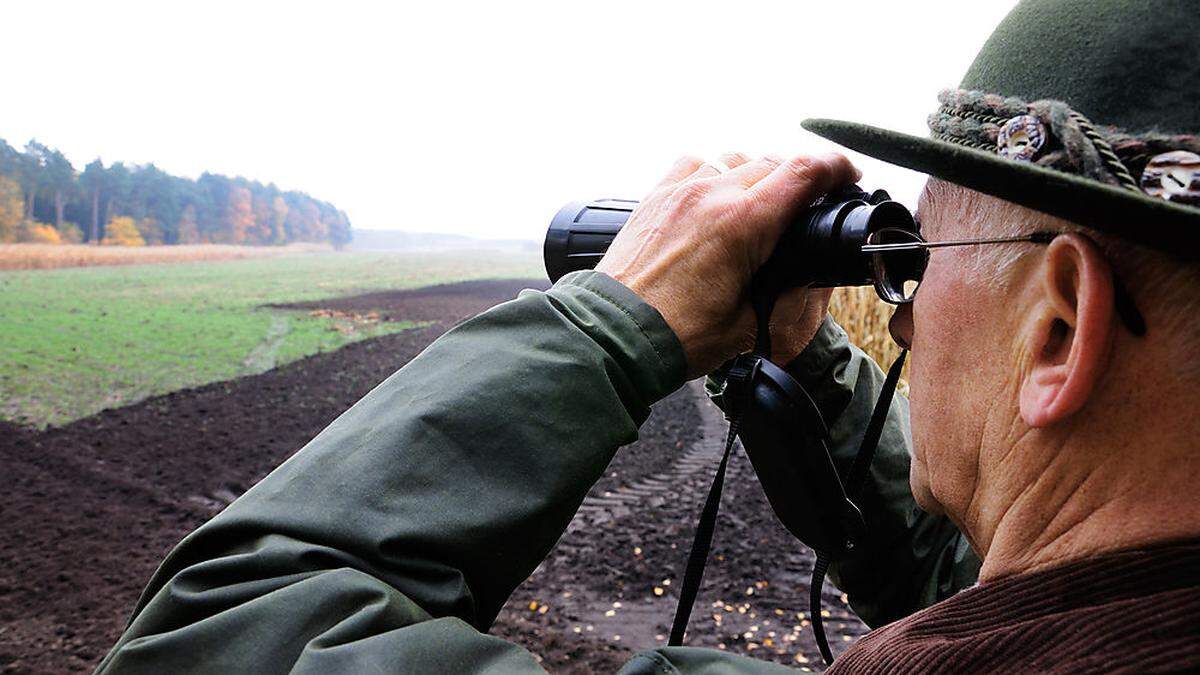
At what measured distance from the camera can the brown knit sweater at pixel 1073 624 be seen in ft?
2.34

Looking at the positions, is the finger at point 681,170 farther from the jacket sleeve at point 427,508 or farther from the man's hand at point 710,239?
the jacket sleeve at point 427,508

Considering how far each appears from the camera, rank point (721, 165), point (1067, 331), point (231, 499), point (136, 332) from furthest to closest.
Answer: point (136, 332) → point (231, 499) → point (721, 165) → point (1067, 331)

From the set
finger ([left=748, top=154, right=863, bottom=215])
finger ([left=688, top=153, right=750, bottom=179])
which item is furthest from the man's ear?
finger ([left=688, top=153, right=750, bottom=179])

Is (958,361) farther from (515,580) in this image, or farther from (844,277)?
(515,580)

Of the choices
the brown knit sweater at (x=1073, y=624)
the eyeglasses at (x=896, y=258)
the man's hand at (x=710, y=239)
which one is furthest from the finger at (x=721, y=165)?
the brown knit sweater at (x=1073, y=624)

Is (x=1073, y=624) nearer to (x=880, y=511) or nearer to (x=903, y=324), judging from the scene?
(x=903, y=324)

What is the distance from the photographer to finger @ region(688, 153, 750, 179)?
127cm

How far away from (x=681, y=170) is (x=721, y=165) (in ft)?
0.22

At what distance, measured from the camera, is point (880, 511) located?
1616mm

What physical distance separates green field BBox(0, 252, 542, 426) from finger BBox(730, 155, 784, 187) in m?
6.98

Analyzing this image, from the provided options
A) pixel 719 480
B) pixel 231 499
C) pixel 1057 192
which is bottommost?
pixel 231 499

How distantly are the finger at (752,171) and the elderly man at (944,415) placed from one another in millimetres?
23

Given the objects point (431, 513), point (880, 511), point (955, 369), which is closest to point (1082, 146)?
point (955, 369)

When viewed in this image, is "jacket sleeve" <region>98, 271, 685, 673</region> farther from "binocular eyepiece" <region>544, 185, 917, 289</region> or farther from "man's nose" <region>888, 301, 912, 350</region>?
"man's nose" <region>888, 301, 912, 350</region>
